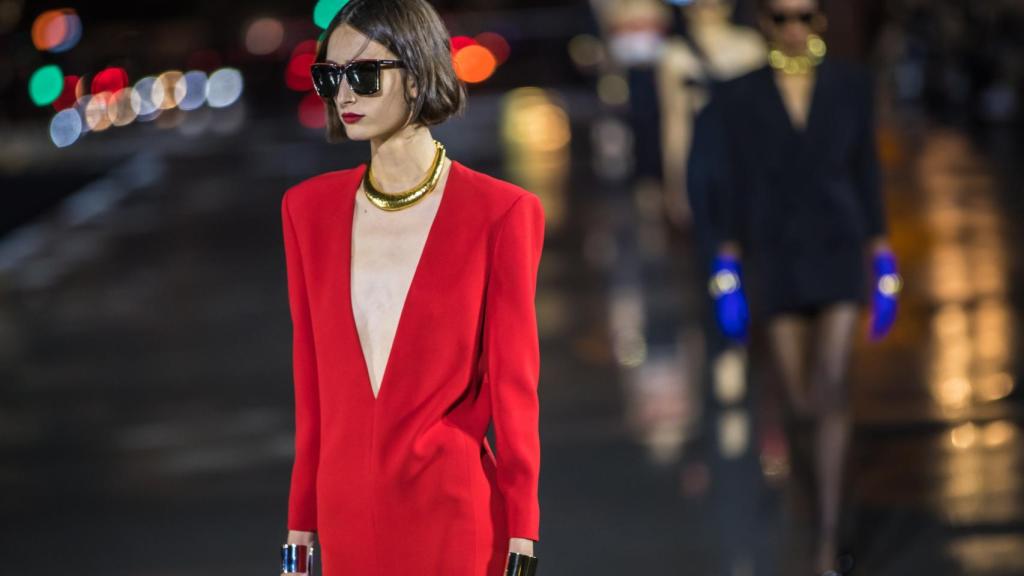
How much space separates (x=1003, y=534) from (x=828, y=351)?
1.03 metres

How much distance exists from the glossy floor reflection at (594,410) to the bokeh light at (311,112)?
512 inches

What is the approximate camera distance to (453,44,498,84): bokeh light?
3125cm

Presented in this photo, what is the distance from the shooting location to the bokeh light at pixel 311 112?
28.3m

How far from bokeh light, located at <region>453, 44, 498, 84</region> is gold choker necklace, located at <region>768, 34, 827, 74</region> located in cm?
2550

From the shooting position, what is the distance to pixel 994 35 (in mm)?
21812

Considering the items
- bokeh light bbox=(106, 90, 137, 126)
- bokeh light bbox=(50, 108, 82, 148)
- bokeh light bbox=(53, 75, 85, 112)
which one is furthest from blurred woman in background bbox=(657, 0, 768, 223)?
→ bokeh light bbox=(53, 75, 85, 112)

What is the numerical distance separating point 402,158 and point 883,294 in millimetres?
2992

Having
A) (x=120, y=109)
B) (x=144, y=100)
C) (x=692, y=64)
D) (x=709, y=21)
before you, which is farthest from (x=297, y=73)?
(x=709, y=21)

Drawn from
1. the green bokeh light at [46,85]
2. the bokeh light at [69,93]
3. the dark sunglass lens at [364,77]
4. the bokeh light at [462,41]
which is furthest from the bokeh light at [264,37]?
the dark sunglass lens at [364,77]

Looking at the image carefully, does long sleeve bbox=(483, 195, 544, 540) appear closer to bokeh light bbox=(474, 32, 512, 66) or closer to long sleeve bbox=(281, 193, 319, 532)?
long sleeve bbox=(281, 193, 319, 532)

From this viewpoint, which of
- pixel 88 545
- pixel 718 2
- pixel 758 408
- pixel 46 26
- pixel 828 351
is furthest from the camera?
pixel 46 26

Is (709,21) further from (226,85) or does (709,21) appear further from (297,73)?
(226,85)

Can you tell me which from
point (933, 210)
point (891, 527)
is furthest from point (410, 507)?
point (933, 210)

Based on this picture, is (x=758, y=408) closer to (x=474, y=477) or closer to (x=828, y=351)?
(x=828, y=351)
